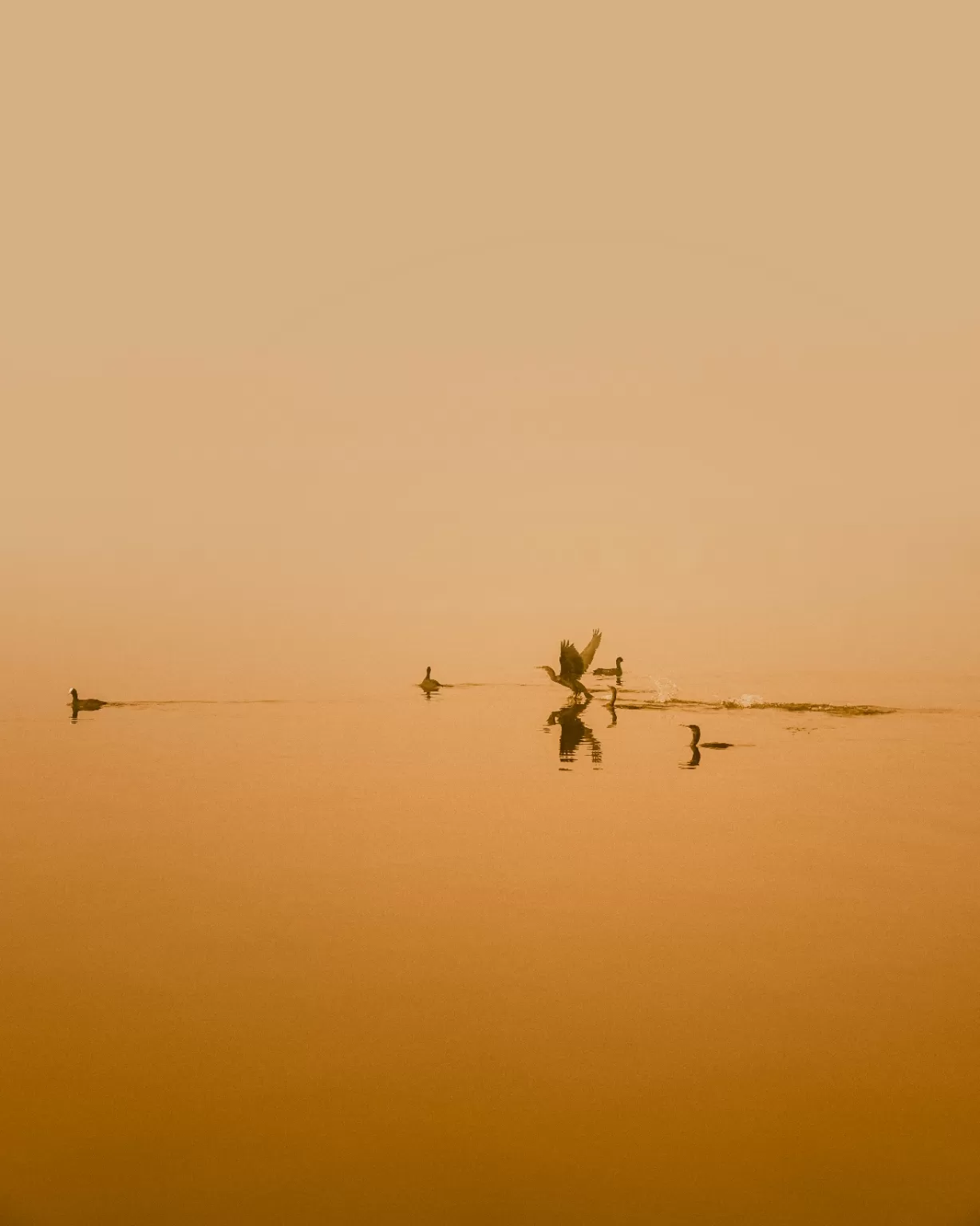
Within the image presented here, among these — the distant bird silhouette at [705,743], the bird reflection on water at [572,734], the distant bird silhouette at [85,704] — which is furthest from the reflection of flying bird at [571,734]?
the distant bird silhouette at [85,704]

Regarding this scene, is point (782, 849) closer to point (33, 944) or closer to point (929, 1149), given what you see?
point (929, 1149)

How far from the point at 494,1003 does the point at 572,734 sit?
24.8 m

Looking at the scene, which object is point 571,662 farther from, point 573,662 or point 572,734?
point 572,734

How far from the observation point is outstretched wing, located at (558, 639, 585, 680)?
41.2 m

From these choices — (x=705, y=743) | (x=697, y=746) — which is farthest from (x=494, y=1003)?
(x=705, y=743)

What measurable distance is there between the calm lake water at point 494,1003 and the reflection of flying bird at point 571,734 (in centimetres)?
518

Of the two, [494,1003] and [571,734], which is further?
[571,734]

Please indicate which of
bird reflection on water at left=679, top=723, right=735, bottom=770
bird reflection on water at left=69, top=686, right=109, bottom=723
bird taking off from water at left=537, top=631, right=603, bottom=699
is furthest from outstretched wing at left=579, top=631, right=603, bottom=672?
bird reflection on water at left=69, top=686, right=109, bottom=723

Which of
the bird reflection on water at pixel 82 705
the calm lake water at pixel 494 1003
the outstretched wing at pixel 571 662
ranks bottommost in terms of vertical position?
the calm lake water at pixel 494 1003

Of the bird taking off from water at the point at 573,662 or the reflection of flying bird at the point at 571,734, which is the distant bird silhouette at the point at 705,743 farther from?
the bird taking off from water at the point at 573,662

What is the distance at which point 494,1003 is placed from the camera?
11.6m

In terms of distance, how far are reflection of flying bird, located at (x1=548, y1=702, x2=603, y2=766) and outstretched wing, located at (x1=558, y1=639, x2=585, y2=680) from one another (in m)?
2.01

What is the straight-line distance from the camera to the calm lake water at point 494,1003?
25.6 feet

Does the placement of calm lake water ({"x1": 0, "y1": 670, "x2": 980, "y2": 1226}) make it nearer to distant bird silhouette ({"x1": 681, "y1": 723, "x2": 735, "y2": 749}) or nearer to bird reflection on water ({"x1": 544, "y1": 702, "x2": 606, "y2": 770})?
distant bird silhouette ({"x1": 681, "y1": 723, "x2": 735, "y2": 749})
